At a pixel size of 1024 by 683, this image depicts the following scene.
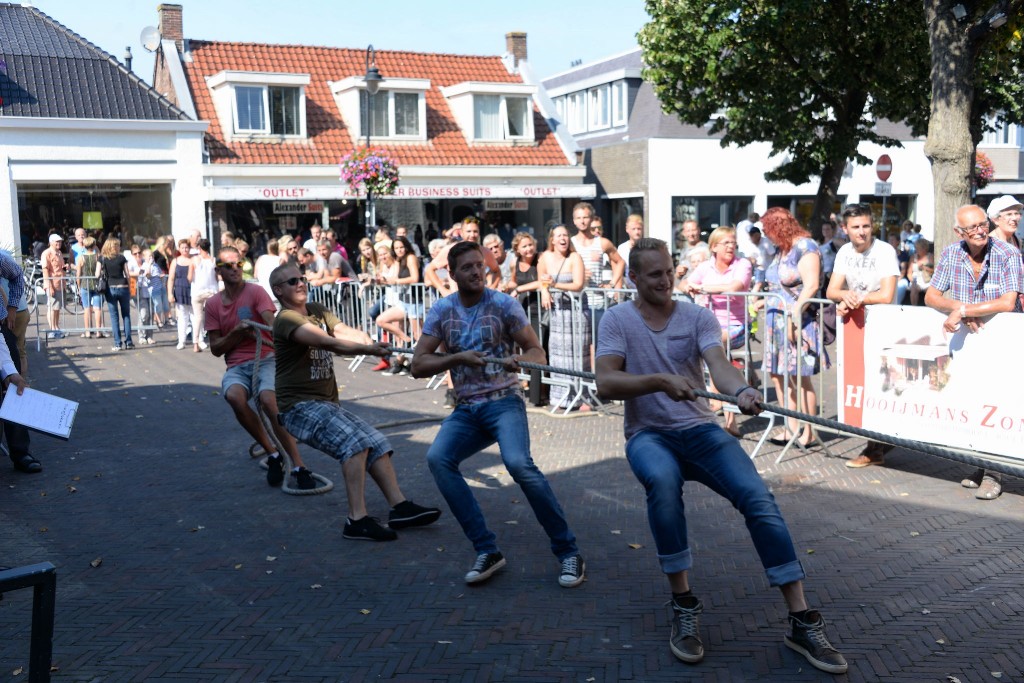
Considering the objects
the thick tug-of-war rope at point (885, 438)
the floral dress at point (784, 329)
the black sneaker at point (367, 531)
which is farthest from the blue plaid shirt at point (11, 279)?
the floral dress at point (784, 329)

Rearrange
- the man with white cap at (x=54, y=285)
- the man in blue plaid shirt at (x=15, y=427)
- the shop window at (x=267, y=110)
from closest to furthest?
the man in blue plaid shirt at (x=15, y=427)
the man with white cap at (x=54, y=285)
the shop window at (x=267, y=110)

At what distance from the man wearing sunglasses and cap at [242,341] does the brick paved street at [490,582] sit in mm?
378

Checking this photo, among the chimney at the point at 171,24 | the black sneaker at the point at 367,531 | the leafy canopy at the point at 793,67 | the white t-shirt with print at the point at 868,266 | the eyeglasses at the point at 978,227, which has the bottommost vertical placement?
the black sneaker at the point at 367,531

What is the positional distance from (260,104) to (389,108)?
3843mm

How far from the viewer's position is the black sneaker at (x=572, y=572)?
17.4 feet

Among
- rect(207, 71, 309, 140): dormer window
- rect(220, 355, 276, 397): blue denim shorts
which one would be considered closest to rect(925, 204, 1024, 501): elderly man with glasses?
rect(220, 355, 276, 397): blue denim shorts

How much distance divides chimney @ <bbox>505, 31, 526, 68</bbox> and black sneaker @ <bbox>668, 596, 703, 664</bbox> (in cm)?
3172

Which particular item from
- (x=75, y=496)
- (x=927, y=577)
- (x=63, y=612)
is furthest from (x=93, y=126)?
(x=927, y=577)

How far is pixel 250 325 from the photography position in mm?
7441

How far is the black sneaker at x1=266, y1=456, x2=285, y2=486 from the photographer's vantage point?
24.9ft

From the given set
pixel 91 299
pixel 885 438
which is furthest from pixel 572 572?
pixel 91 299

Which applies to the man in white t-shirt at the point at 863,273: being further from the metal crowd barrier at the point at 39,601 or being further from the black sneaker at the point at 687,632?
the metal crowd barrier at the point at 39,601

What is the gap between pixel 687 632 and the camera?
14.6 feet

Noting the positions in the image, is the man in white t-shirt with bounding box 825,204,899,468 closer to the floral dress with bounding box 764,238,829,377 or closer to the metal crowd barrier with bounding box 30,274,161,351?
the floral dress with bounding box 764,238,829,377
